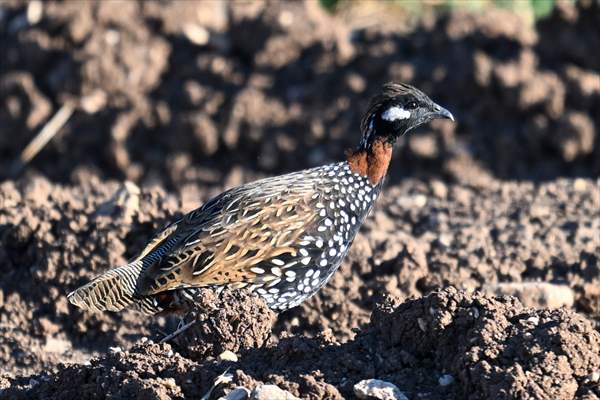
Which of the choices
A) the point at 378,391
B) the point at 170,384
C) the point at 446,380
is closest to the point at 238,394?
the point at 170,384

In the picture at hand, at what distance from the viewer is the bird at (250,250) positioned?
6.97 meters

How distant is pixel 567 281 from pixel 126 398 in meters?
3.60

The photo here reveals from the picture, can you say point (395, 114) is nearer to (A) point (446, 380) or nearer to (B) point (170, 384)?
(A) point (446, 380)

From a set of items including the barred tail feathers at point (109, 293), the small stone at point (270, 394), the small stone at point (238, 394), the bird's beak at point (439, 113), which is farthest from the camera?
the bird's beak at point (439, 113)

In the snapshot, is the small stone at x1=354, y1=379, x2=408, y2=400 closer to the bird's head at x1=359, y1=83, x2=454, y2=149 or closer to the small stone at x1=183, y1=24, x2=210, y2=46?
the bird's head at x1=359, y1=83, x2=454, y2=149

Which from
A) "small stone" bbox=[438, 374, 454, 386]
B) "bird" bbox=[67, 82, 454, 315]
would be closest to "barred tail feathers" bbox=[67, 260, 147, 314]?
"bird" bbox=[67, 82, 454, 315]

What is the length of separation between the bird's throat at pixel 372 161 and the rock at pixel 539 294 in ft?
3.20

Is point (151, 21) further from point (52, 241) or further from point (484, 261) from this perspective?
point (484, 261)

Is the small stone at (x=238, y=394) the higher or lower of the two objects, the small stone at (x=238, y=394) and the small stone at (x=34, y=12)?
the lower

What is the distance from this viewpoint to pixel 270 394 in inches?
194

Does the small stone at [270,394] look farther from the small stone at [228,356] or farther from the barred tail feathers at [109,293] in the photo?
the barred tail feathers at [109,293]

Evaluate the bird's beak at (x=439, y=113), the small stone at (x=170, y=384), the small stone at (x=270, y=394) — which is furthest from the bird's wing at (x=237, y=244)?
the small stone at (x=270, y=394)

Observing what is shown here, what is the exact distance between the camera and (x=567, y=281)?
8.02 metres

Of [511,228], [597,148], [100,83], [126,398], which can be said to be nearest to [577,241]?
[511,228]
